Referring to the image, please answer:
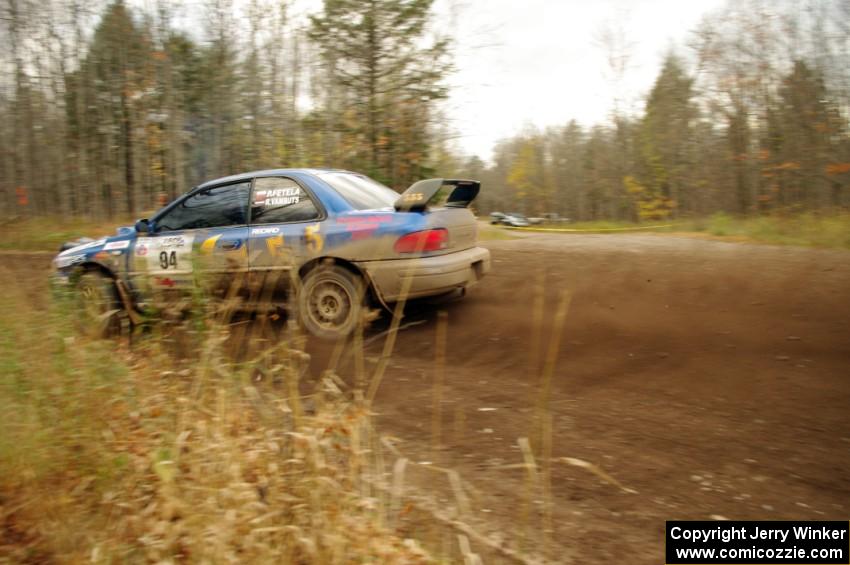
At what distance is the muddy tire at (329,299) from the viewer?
5766 mm

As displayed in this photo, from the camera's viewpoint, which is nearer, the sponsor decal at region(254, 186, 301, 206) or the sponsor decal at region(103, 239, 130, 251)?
the sponsor decal at region(254, 186, 301, 206)

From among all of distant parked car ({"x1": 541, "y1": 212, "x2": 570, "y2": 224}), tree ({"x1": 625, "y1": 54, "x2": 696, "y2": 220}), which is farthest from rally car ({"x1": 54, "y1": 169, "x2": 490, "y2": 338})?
distant parked car ({"x1": 541, "y1": 212, "x2": 570, "y2": 224})

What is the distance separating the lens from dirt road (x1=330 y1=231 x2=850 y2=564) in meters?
2.89

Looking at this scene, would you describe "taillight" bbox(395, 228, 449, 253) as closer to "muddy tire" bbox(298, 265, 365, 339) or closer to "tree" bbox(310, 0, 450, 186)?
"muddy tire" bbox(298, 265, 365, 339)

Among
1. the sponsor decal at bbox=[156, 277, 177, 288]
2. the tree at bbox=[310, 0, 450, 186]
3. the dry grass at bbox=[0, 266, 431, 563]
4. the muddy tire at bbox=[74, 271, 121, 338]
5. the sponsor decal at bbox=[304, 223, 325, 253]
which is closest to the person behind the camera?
the dry grass at bbox=[0, 266, 431, 563]

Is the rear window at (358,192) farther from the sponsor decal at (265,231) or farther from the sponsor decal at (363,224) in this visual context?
the sponsor decal at (265,231)

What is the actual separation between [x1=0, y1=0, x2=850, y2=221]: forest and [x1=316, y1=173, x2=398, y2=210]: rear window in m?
6.11

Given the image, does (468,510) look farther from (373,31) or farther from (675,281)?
(373,31)

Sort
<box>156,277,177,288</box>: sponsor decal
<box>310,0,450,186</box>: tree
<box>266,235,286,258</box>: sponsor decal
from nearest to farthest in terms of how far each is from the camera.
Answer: <box>156,277,177,288</box>: sponsor decal → <box>266,235,286,258</box>: sponsor decal → <box>310,0,450,186</box>: tree

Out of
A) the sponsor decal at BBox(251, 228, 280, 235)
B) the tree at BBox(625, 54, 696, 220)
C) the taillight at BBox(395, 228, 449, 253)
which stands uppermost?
the tree at BBox(625, 54, 696, 220)

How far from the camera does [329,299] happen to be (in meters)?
5.89

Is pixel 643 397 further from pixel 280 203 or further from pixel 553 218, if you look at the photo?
pixel 553 218

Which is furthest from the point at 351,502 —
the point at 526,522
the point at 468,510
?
the point at 526,522

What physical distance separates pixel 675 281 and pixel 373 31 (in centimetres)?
815
